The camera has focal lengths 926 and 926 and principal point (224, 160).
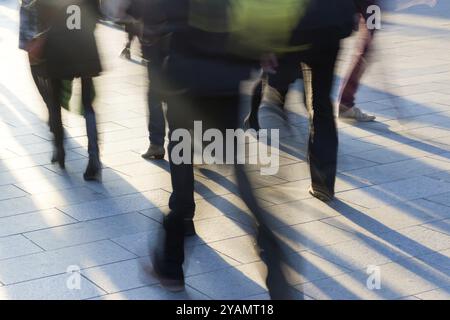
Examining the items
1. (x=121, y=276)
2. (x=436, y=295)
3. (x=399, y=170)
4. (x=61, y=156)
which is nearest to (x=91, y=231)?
(x=121, y=276)

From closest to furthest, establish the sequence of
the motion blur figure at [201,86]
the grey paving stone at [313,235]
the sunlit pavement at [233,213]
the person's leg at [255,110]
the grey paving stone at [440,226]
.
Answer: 1. the motion blur figure at [201,86]
2. the sunlit pavement at [233,213]
3. the grey paving stone at [313,235]
4. the grey paving stone at [440,226]
5. the person's leg at [255,110]

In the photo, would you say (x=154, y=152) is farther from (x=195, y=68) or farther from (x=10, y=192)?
(x=195, y=68)

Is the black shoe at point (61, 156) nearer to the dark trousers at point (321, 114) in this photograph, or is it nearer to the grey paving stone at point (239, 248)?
the dark trousers at point (321, 114)

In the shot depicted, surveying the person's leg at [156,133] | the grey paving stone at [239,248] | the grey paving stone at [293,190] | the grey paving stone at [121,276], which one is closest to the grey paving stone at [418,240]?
the grey paving stone at [293,190]

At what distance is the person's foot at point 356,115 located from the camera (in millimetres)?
7656

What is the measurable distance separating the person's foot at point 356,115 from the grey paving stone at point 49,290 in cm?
363

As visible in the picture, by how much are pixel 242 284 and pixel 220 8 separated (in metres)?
1.43

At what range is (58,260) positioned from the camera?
4.92 m

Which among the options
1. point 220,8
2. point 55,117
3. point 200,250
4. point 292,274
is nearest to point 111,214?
point 200,250

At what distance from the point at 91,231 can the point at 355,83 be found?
3.19 m

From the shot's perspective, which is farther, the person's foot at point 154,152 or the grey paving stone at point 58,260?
the person's foot at point 154,152

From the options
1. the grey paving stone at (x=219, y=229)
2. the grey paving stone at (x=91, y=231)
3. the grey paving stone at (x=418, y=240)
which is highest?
the grey paving stone at (x=418, y=240)

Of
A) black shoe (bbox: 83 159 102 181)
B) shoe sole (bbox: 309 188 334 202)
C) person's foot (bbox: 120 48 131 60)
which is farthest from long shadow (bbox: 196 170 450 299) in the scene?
person's foot (bbox: 120 48 131 60)

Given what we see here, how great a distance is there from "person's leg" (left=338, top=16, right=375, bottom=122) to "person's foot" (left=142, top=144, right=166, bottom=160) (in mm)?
1780
